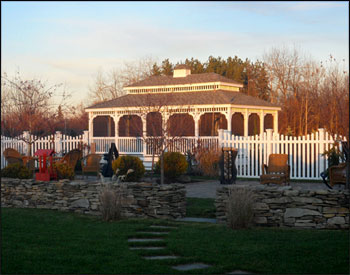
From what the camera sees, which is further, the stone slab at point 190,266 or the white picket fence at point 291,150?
the white picket fence at point 291,150

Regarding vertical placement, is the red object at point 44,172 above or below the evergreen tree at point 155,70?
below

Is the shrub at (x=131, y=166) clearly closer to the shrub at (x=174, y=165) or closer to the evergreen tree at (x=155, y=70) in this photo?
the shrub at (x=174, y=165)

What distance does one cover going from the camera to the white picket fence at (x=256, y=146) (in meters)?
16.8

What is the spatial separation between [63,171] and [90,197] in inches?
114

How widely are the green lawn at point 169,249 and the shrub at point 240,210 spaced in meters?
0.20

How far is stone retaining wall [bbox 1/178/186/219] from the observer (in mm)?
9906

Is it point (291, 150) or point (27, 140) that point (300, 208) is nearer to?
point (291, 150)

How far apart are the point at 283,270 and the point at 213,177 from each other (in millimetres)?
12290

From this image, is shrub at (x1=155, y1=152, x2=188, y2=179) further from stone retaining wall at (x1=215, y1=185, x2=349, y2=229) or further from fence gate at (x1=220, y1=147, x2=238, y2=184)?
stone retaining wall at (x1=215, y1=185, x2=349, y2=229)

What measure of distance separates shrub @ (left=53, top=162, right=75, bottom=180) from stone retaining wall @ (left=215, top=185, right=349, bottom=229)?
5660 millimetres

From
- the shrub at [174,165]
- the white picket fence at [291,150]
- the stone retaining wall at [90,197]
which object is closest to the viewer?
the stone retaining wall at [90,197]

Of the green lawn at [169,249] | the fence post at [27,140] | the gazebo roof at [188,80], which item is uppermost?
the gazebo roof at [188,80]

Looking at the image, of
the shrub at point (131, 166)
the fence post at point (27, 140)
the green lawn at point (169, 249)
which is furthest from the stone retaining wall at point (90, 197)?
the fence post at point (27, 140)

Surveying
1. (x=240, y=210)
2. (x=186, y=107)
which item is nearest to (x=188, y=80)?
(x=186, y=107)
